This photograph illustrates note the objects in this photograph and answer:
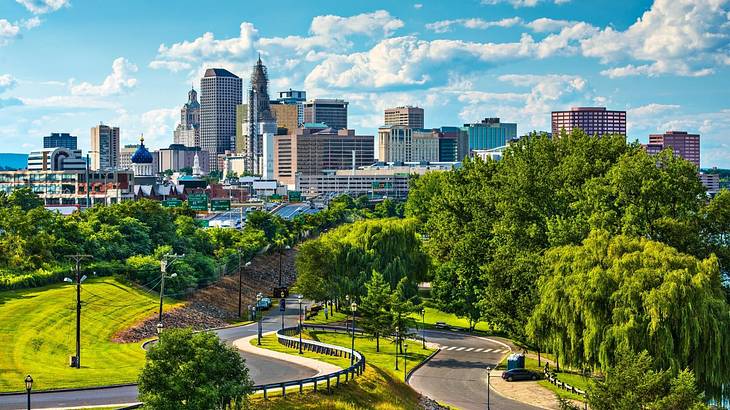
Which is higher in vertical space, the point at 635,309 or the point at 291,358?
the point at 635,309

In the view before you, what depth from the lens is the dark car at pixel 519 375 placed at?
63.1 m

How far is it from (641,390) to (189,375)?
778 inches

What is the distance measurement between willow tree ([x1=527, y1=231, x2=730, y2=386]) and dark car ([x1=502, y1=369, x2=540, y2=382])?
6178 millimetres

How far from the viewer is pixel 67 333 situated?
61594mm

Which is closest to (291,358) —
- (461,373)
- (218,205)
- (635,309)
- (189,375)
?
(461,373)

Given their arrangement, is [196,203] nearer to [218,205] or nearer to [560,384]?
[218,205]

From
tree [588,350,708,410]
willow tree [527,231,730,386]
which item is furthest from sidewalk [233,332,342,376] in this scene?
tree [588,350,708,410]

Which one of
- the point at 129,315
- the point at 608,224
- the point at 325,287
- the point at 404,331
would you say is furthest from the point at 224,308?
the point at 608,224

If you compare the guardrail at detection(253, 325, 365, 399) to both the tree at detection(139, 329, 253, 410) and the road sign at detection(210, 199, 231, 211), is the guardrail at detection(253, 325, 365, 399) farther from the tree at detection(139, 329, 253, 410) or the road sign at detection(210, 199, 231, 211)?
the road sign at detection(210, 199, 231, 211)

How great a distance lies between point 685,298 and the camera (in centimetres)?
5034

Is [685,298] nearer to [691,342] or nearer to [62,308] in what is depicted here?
[691,342]

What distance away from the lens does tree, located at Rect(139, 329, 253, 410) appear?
35875 mm

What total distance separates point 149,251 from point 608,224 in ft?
169

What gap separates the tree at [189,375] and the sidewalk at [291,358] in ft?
44.7
